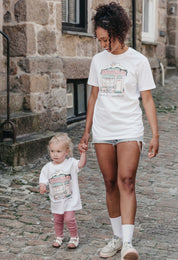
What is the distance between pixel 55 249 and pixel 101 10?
69.4 inches

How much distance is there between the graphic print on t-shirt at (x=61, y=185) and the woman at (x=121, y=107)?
32 centimetres

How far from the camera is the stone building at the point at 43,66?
5973mm

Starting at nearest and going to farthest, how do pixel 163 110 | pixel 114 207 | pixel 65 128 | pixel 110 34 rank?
pixel 110 34 < pixel 114 207 < pixel 65 128 < pixel 163 110

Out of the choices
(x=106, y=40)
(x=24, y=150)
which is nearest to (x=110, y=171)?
(x=106, y=40)

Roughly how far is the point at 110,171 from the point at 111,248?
57cm

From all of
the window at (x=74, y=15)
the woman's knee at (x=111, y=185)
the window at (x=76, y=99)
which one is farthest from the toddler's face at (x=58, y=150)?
the window at (x=74, y=15)

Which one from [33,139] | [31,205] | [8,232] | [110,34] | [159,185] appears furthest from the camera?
[33,139]

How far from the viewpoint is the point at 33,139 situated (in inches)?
223

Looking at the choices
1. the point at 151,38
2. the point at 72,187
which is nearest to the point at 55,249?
the point at 72,187

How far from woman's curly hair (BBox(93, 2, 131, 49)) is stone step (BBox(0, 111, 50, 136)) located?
294 centimetres

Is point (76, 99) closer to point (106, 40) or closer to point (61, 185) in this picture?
point (61, 185)

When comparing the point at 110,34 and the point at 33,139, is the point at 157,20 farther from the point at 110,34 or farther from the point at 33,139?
the point at 110,34

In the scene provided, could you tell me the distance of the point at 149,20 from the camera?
1220 cm

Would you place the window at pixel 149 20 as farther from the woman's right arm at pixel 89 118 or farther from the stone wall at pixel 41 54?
the woman's right arm at pixel 89 118
